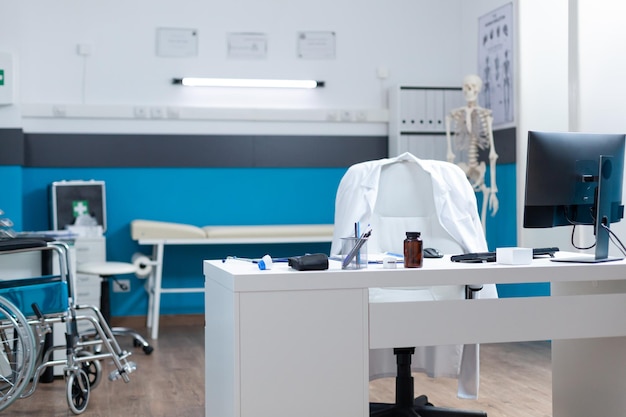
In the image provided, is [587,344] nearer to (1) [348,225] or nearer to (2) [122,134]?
(1) [348,225]

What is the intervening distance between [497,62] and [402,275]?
13.1 feet

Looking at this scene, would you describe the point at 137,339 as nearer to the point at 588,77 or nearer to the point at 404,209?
the point at 404,209

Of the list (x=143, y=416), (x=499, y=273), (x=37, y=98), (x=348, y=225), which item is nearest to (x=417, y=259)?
(x=499, y=273)

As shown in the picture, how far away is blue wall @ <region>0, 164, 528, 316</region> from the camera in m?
6.25

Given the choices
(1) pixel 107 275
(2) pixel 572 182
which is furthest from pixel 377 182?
(1) pixel 107 275

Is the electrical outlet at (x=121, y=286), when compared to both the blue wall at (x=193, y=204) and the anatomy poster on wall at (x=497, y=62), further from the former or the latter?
the anatomy poster on wall at (x=497, y=62)

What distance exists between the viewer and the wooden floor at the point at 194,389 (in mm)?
3779

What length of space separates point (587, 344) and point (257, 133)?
12.6 ft

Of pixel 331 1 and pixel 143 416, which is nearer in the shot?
pixel 143 416

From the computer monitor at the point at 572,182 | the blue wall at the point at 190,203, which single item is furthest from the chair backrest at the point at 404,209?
the blue wall at the point at 190,203

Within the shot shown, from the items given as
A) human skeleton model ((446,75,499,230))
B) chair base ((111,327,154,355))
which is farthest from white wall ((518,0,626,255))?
chair base ((111,327,154,355))

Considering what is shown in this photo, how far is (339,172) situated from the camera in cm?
672

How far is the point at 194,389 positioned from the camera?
166 inches

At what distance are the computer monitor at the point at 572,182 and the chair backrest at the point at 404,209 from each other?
68cm
